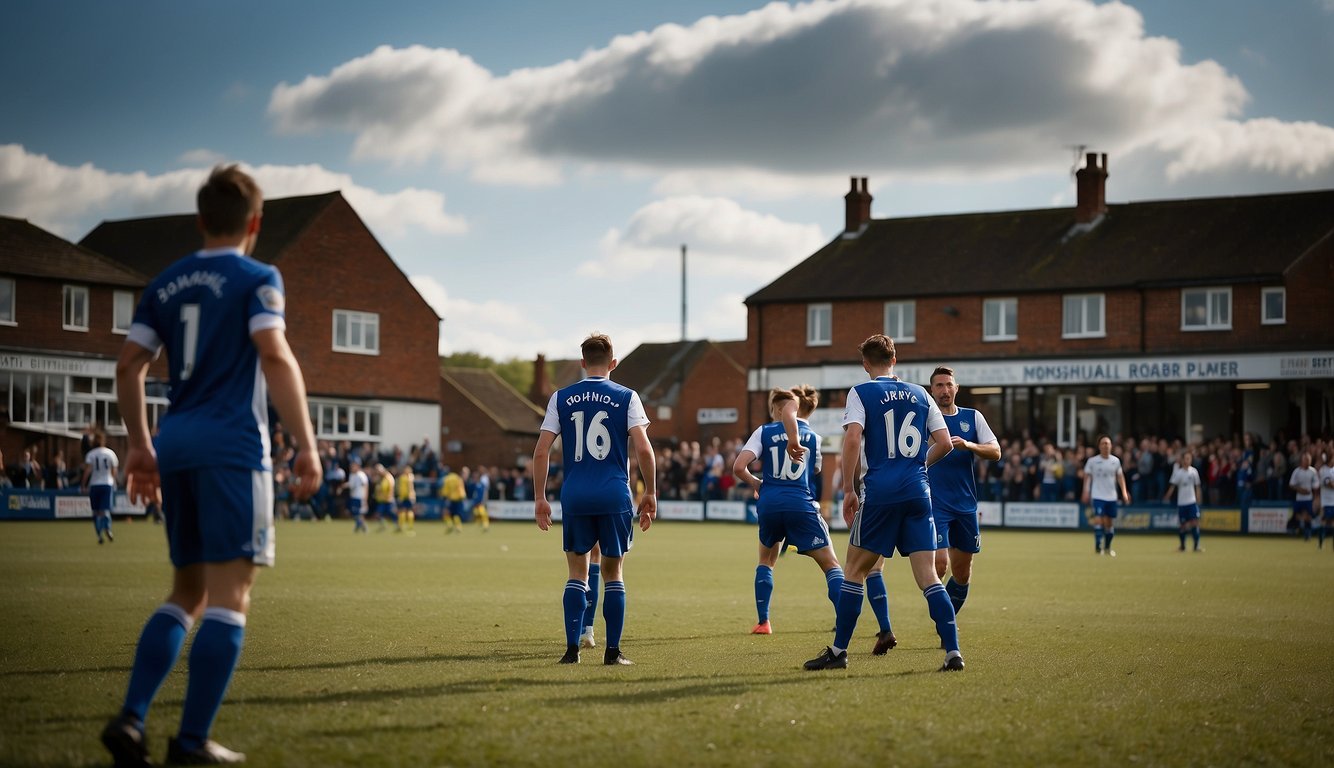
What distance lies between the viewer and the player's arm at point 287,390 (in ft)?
19.1

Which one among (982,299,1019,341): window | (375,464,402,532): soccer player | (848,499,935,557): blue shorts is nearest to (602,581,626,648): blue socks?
(848,499,935,557): blue shorts

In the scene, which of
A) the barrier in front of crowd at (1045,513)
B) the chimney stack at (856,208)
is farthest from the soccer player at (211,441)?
the chimney stack at (856,208)

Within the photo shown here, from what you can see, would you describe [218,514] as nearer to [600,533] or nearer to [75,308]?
[600,533]

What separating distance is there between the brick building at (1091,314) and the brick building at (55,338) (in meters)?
25.0

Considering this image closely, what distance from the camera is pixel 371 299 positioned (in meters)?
57.9

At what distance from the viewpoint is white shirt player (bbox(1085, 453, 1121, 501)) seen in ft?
89.2

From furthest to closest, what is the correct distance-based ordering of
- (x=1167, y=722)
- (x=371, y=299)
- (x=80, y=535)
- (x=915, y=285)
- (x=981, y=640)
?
(x=371, y=299) → (x=915, y=285) → (x=80, y=535) → (x=981, y=640) → (x=1167, y=722)

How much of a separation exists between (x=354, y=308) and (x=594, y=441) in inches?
1921

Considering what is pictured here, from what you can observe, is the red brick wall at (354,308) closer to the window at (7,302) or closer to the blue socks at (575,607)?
the window at (7,302)

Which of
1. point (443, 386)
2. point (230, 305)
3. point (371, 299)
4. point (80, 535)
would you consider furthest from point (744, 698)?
point (443, 386)

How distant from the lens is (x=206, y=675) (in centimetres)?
581

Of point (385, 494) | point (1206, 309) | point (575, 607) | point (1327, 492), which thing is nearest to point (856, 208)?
point (1206, 309)

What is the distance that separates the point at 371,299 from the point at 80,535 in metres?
27.4

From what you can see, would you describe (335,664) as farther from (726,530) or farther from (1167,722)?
(726,530)
